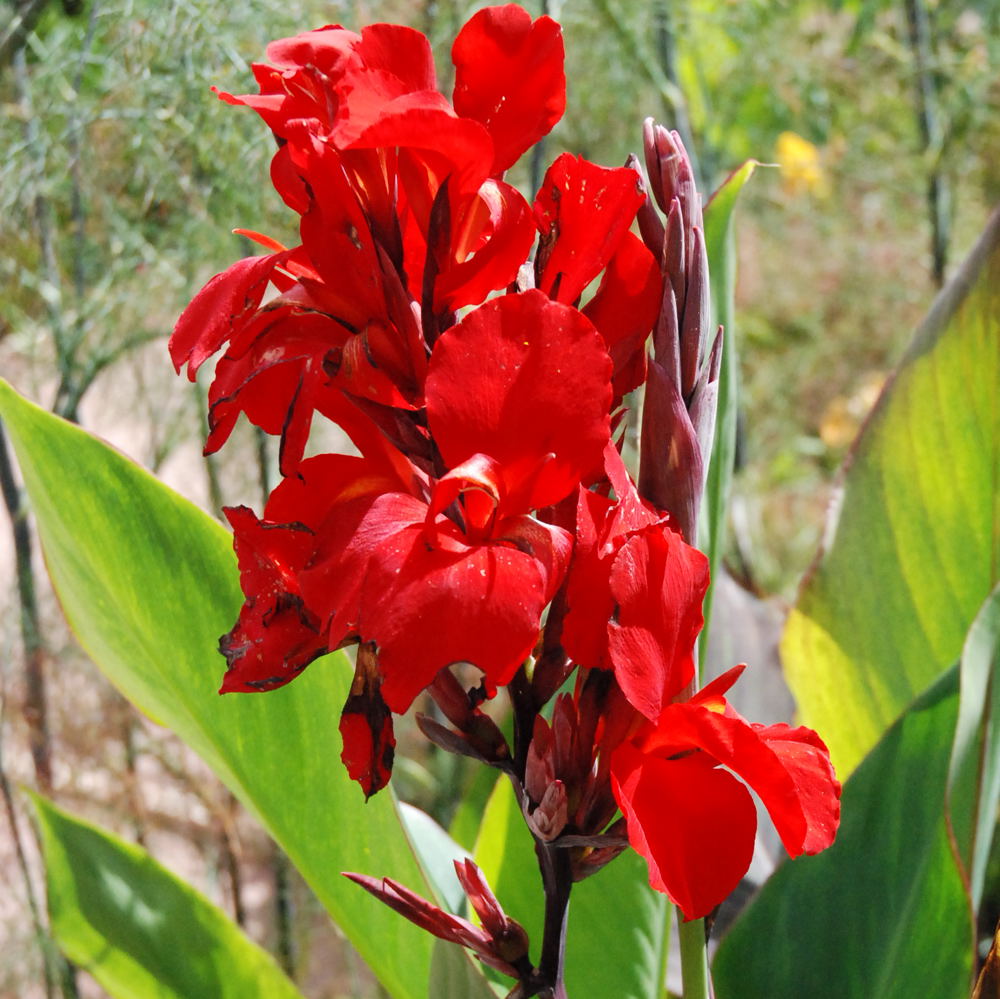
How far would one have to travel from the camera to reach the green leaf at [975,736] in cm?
55

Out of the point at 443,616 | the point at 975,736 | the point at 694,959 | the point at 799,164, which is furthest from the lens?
the point at 799,164

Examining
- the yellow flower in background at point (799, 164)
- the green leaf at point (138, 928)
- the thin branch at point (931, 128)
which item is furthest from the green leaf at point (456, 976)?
the yellow flower in background at point (799, 164)

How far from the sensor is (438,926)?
374 millimetres

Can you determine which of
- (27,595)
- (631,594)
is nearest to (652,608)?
(631,594)

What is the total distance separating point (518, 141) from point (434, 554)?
6.1 inches

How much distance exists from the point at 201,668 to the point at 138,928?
0.22 meters

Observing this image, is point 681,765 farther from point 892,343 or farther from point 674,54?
point 892,343

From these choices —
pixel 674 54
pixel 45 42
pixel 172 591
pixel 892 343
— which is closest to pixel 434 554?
pixel 172 591

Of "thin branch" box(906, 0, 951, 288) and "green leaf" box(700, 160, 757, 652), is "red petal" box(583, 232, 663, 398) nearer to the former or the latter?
"green leaf" box(700, 160, 757, 652)

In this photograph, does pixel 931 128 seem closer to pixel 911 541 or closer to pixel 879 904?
pixel 911 541

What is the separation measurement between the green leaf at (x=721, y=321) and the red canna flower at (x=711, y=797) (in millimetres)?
247

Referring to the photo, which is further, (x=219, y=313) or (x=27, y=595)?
(x=27, y=595)

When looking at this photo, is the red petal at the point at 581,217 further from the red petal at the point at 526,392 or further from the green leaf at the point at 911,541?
the green leaf at the point at 911,541

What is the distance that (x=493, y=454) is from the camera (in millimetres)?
349
